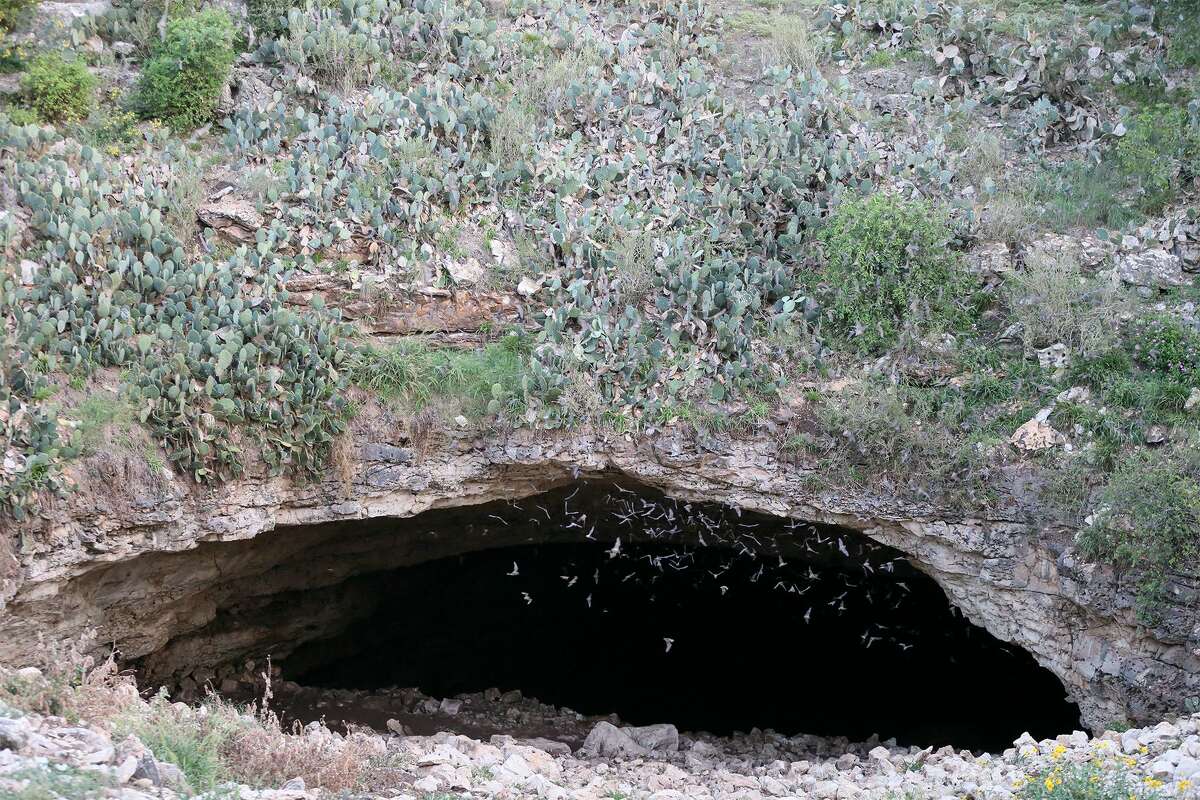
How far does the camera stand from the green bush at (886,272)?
9992mm

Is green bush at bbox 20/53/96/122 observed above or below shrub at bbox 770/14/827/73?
below

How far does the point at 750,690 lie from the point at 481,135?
7284 millimetres

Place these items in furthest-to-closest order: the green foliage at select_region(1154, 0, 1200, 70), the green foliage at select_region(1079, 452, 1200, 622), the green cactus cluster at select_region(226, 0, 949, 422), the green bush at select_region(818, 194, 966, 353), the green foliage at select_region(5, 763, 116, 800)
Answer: the green foliage at select_region(1154, 0, 1200, 70) → the green bush at select_region(818, 194, 966, 353) → the green cactus cluster at select_region(226, 0, 949, 422) → the green foliage at select_region(1079, 452, 1200, 622) → the green foliage at select_region(5, 763, 116, 800)

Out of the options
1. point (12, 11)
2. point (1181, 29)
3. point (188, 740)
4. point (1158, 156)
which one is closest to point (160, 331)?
point (188, 740)

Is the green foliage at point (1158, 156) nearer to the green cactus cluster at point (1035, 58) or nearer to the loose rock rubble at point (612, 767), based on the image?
the green cactus cluster at point (1035, 58)

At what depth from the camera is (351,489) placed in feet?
30.8

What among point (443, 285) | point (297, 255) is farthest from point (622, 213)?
point (297, 255)

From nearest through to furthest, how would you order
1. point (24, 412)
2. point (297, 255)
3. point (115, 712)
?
point (115, 712) → point (24, 412) → point (297, 255)

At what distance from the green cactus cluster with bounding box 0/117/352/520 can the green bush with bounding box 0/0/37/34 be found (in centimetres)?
165

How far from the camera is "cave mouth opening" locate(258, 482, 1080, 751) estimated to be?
39.1 feet

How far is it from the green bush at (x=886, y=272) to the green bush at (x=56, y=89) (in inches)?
285

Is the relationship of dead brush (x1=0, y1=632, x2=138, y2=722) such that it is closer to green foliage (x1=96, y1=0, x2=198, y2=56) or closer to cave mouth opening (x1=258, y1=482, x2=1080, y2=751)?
cave mouth opening (x1=258, y1=482, x2=1080, y2=751)

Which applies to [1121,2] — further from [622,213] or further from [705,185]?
[622,213]

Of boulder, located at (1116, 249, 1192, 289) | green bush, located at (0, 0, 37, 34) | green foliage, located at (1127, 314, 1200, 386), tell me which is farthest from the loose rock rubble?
green bush, located at (0, 0, 37, 34)
